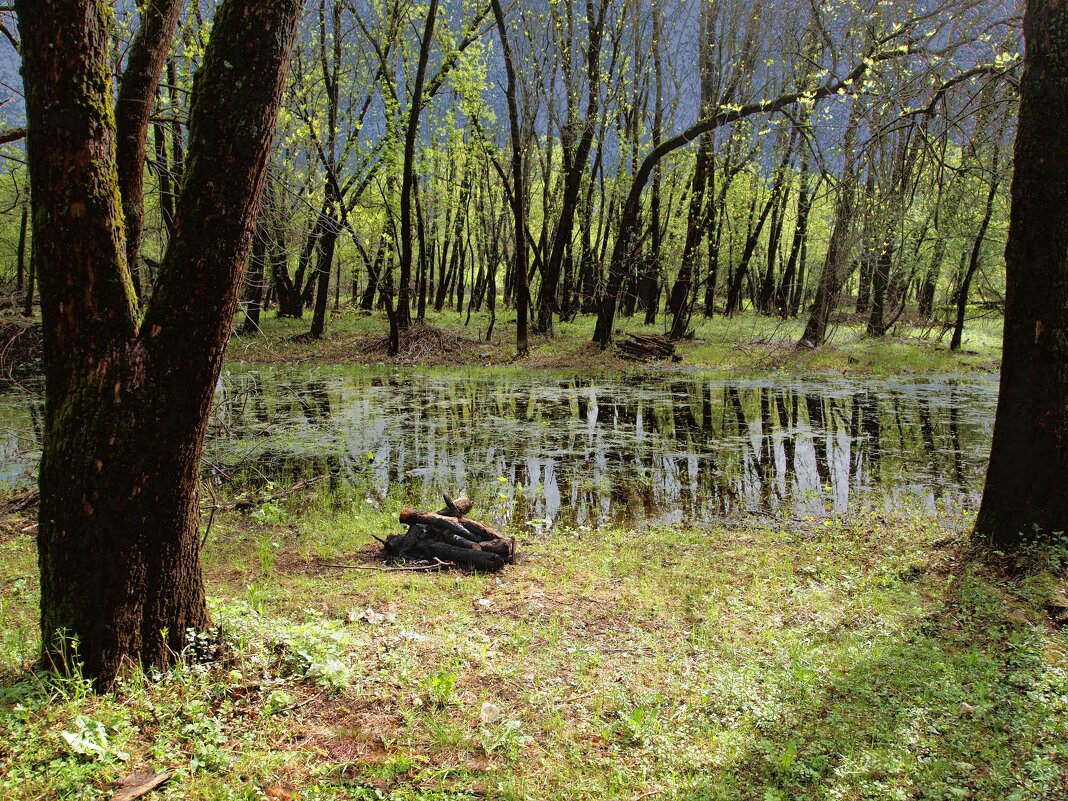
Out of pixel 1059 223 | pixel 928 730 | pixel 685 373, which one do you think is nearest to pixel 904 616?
pixel 928 730

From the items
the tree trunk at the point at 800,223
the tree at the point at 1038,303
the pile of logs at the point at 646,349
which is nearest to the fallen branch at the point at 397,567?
the tree at the point at 1038,303

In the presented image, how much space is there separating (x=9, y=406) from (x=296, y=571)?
1074 cm

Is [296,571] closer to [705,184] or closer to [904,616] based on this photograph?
[904,616]

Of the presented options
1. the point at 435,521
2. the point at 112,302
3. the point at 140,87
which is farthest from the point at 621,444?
the point at 112,302

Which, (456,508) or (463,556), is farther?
(456,508)

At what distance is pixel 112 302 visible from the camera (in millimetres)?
2846

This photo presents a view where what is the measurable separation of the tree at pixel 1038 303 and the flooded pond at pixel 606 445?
250 cm

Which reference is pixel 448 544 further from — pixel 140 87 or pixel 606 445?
pixel 606 445

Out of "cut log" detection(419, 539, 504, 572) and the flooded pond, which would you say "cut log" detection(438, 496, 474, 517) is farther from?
the flooded pond

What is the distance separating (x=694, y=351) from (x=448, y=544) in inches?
638

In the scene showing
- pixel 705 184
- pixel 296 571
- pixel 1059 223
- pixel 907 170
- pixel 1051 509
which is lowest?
pixel 296 571

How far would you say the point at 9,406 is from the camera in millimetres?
12203

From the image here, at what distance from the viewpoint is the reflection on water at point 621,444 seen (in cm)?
768

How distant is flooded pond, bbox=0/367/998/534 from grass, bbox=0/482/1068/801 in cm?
225
